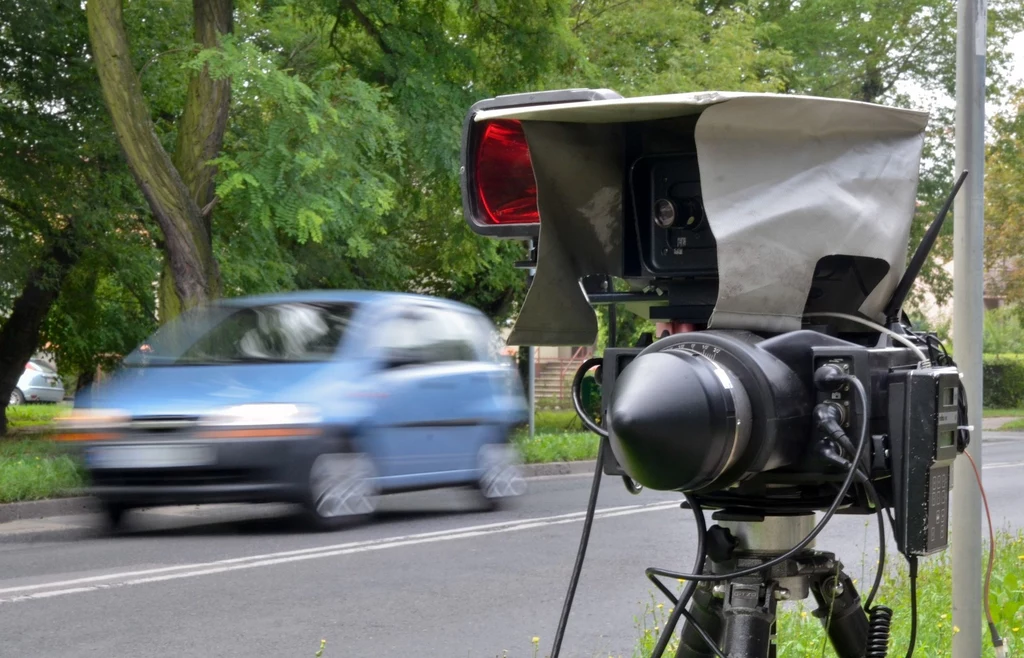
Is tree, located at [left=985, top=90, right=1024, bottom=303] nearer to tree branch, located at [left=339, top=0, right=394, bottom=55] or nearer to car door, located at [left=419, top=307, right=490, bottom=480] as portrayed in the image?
tree branch, located at [left=339, top=0, right=394, bottom=55]

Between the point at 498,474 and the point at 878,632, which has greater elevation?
the point at 878,632

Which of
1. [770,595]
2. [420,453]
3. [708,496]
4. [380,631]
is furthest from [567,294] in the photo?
[420,453]

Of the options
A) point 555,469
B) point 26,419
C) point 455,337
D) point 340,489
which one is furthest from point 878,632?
point 26,419

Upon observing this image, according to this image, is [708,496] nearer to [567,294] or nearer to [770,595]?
Result: [770,595]

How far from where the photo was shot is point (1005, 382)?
40.9m

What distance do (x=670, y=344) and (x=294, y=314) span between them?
28.4 feet

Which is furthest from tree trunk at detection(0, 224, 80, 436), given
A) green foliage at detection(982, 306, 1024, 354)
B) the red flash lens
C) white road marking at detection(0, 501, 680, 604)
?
green foliage at detection(982, 306, 1024, 354)

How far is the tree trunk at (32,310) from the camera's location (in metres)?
17.0

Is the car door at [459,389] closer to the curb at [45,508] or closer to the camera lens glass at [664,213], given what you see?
the curb at [45,508]

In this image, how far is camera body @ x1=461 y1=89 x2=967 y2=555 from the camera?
219 centimetres

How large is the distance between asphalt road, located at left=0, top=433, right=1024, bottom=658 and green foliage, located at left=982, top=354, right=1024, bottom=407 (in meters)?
30.8

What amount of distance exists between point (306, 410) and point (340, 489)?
0.68 metres

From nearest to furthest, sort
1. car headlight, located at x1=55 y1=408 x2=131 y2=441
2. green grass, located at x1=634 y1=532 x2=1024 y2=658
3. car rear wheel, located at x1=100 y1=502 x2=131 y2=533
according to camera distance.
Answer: green grass, located at x1=634 y1=532 x2=1024 y2=658 < car headlight, located at x1=55 y1=408 x2=131 y2=441 < car rear wheel, located at x1=100 y1=502 x2=131 y2=533

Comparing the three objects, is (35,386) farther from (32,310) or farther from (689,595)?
(689,595)
